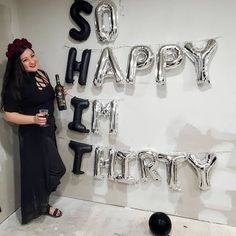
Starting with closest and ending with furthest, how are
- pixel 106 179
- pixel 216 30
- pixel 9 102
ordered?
pixel 216 30
pixel 9 102
pixel 106 179

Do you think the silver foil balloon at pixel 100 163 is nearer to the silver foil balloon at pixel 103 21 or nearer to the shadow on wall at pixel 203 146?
the shadow on wall at pixel 203 146

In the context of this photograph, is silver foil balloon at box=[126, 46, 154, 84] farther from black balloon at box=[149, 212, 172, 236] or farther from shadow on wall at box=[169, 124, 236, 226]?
black balloon at box=[149, 212, 172, 236]

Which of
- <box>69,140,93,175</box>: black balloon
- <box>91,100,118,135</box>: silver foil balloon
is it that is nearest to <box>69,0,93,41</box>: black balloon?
<box>91,100,118,135</box>: silver foil balloon

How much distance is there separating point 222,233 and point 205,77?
1.06m

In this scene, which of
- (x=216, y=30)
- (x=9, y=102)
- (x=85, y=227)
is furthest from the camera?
(x=85, y=227)

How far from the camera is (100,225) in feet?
6.92

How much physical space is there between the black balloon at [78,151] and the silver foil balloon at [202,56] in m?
0.96

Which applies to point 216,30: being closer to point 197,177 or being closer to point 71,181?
point 197,177

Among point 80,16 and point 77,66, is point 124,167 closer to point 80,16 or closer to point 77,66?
point 77,66

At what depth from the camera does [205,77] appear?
1.85 metres

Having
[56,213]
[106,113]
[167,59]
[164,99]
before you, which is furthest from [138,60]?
[56,213]

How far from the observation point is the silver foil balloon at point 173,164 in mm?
2037

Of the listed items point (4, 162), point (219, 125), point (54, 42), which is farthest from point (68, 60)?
point (219, 125)

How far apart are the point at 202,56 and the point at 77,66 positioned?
0.86 meters
